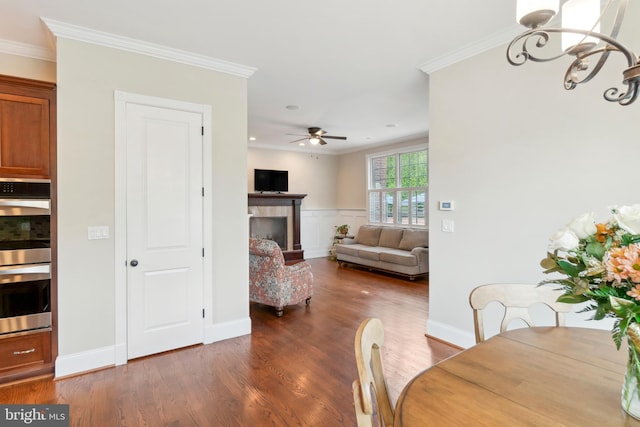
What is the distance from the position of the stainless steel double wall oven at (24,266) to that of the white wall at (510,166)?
11.2 ft

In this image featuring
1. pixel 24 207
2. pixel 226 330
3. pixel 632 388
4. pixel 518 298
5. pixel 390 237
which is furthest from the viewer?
pixel 390 237

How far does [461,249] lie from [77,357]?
135 inches

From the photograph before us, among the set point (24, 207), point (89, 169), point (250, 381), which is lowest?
point (250, 381)

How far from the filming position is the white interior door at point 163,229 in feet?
9.62

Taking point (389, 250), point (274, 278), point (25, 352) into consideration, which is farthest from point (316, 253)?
point (25, 352)

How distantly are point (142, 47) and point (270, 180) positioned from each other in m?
5.09

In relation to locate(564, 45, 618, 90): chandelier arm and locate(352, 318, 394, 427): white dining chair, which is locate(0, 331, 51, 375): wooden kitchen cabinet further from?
locate(564, 45, 618, 90): chandelier arm

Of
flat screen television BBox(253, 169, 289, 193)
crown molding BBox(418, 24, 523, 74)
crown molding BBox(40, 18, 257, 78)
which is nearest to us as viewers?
crown molding BBox(40, 18, 257, 78)

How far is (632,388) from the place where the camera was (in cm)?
93

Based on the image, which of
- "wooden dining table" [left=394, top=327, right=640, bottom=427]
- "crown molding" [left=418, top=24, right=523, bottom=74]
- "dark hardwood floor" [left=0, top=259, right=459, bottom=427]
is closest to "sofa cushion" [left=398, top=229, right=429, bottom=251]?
"dark hardwood floor" [left=0, top=259, right=459, bottom=427]

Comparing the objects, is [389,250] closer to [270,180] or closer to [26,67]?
[270,180]

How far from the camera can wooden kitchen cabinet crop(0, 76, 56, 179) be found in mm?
2545

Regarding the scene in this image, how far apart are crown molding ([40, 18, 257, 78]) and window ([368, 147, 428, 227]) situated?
471 cm

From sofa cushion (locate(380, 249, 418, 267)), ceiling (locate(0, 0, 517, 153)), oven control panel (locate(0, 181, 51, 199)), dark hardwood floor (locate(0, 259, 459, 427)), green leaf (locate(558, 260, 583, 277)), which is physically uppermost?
ceiling (locate(0, 0, 517, 153))
